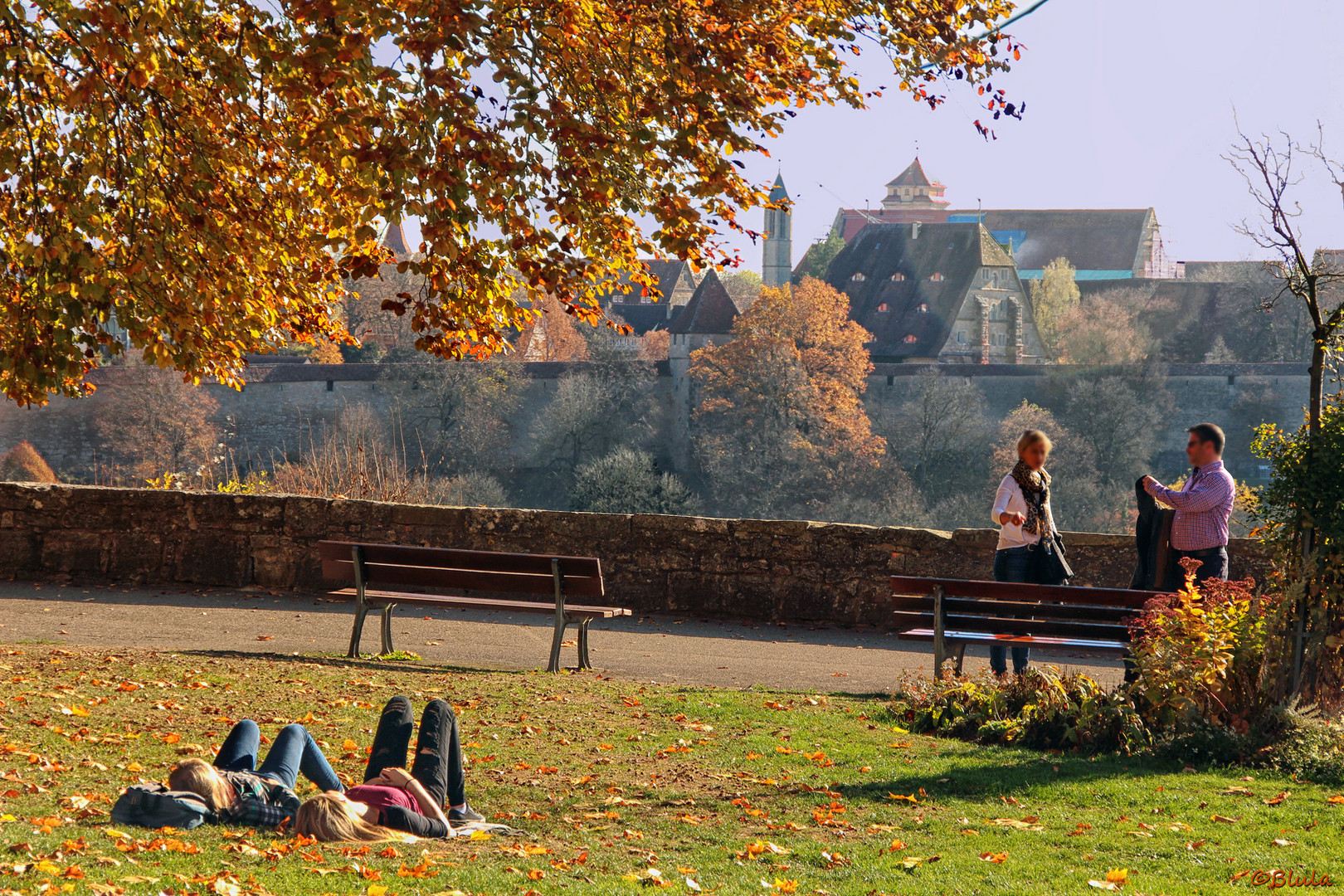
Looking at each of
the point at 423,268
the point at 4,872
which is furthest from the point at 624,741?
the point at 4,872

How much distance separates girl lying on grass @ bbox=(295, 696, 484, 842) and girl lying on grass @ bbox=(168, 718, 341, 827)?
139 millimetres

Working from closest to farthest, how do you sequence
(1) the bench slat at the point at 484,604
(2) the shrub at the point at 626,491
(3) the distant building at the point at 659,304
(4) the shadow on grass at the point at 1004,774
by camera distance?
(4) the shadow on grass at the point at 1004,774
(1) the bench slat at the point at 484,604
(2) the shrub at the point at 626,491
(3) the distant building at the point at 659,304

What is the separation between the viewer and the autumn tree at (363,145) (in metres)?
5.67

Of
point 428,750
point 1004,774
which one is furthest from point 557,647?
point 428,750

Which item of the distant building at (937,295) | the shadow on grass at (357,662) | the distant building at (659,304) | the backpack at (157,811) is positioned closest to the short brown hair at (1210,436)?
the shadow on grass at (357,662)

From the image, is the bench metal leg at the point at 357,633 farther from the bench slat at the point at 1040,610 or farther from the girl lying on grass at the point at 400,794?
the bench slat at the point at 1040,610

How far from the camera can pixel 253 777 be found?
401 cm

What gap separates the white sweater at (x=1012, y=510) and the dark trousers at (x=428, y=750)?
3.89m

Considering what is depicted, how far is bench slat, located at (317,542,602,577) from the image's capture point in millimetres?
7535

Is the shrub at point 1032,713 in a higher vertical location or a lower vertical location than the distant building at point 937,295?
→ lower

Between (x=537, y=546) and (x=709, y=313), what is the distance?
62.0 m

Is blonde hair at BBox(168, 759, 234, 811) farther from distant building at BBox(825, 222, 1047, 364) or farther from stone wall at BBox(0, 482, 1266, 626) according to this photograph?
distant building at BBox(825, 222, 1047, 364)

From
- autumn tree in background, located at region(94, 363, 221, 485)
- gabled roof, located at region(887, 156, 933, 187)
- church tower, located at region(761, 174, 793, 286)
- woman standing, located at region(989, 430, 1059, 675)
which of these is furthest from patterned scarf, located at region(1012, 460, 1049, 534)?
gabled roof, located at region(887, 156, 933, 187)

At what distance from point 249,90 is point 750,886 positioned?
5333mm
